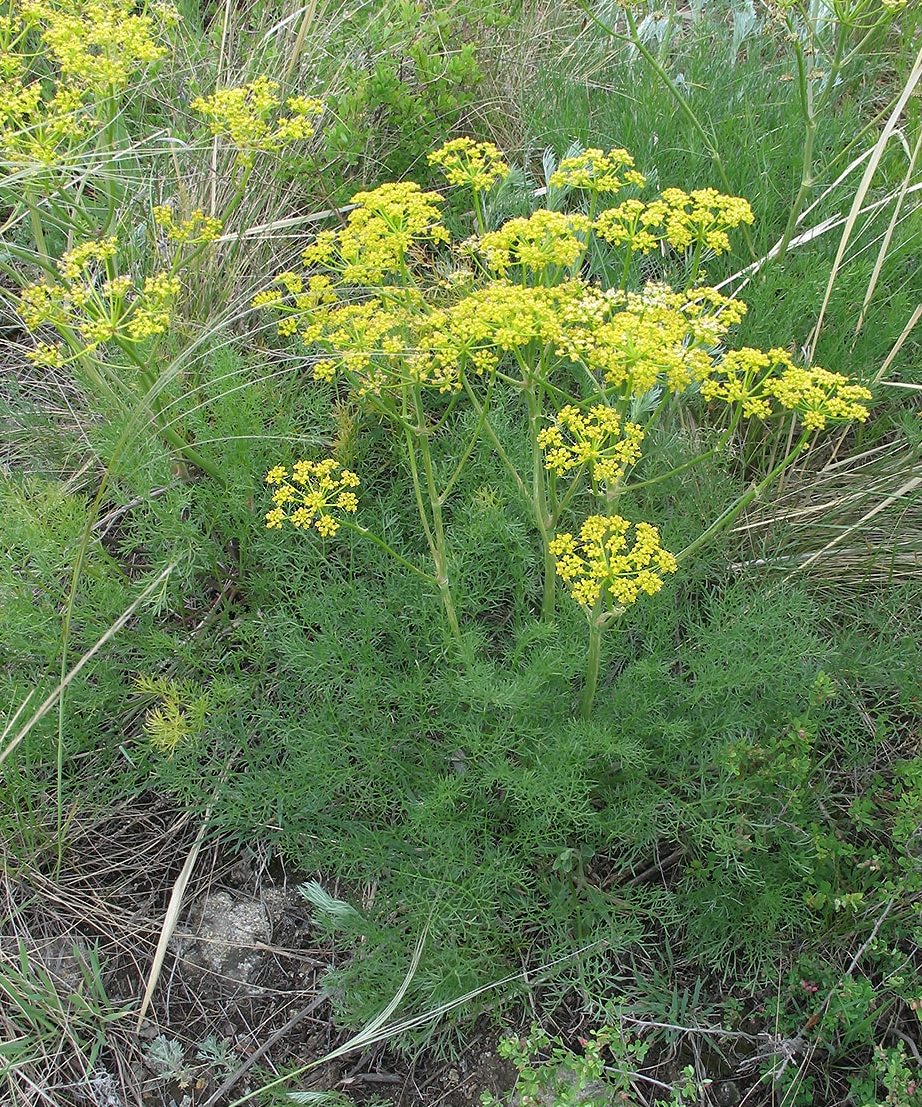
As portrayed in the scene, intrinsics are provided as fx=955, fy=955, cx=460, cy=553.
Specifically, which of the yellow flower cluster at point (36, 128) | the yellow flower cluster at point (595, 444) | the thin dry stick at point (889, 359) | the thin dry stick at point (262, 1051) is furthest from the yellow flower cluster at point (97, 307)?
the thin dry stick at point (889, 359)

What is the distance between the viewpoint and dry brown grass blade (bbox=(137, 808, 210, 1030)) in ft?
8.75

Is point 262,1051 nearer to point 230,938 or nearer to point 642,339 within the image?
point 230,938

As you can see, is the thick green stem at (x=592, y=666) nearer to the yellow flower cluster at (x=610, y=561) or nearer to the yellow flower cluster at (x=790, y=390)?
the yellow flower cluster at (x=610, y=561)

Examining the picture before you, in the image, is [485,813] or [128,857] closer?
[485,813]

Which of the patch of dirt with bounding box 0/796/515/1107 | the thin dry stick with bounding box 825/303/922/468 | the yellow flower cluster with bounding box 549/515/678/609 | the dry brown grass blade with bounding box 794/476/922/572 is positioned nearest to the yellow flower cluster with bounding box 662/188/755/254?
the yellow flower cluster with bounding box 549/515/678/609

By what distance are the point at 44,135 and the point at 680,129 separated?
96.7 inches

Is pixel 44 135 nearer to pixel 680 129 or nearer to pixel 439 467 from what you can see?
pixel 439 467

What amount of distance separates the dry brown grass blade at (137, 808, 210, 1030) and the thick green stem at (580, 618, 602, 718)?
118cm

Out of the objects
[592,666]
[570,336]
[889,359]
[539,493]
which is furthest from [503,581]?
[889,359]

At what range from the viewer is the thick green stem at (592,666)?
231 centimetres

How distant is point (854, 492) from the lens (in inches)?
130

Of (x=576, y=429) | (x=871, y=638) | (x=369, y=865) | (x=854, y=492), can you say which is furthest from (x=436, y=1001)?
(x=854, y=492)

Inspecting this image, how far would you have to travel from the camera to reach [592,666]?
2438 millimetres

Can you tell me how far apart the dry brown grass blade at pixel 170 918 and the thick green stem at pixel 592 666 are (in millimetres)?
1183
